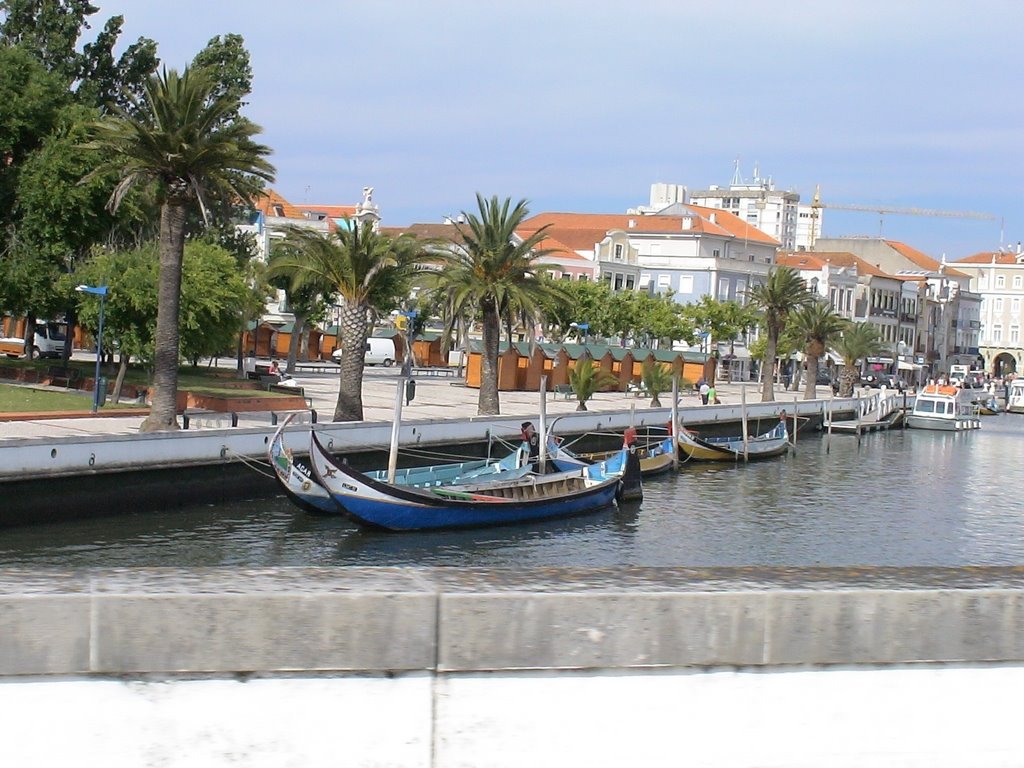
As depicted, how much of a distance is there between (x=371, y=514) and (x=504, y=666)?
2768 cm

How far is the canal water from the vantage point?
28.2 meters

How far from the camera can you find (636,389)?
248 feet

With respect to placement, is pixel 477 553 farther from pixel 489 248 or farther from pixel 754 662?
pixel 754 662

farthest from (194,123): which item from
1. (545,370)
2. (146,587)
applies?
(545,370)

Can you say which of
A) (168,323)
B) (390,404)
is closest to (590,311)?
(390,404)

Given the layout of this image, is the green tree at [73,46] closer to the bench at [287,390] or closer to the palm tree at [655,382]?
the bench at [287,390]

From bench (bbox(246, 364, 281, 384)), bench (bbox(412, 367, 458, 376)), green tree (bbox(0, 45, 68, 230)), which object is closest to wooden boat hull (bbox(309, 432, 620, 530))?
bench (bbox(246, 364, 281, 384))

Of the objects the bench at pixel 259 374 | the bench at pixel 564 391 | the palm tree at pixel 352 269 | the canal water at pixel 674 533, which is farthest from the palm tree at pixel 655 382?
the palm tree at pixel 352 269

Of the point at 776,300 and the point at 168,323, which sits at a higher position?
the point at 776,300

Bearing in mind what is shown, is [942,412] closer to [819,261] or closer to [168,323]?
[819,261]

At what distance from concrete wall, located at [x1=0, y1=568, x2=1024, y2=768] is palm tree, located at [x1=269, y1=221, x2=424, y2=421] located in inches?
1566

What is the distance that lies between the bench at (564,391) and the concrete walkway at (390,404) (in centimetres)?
61

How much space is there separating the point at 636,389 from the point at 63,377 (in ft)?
122

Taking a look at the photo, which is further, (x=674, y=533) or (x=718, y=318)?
(x=718, y=318)
